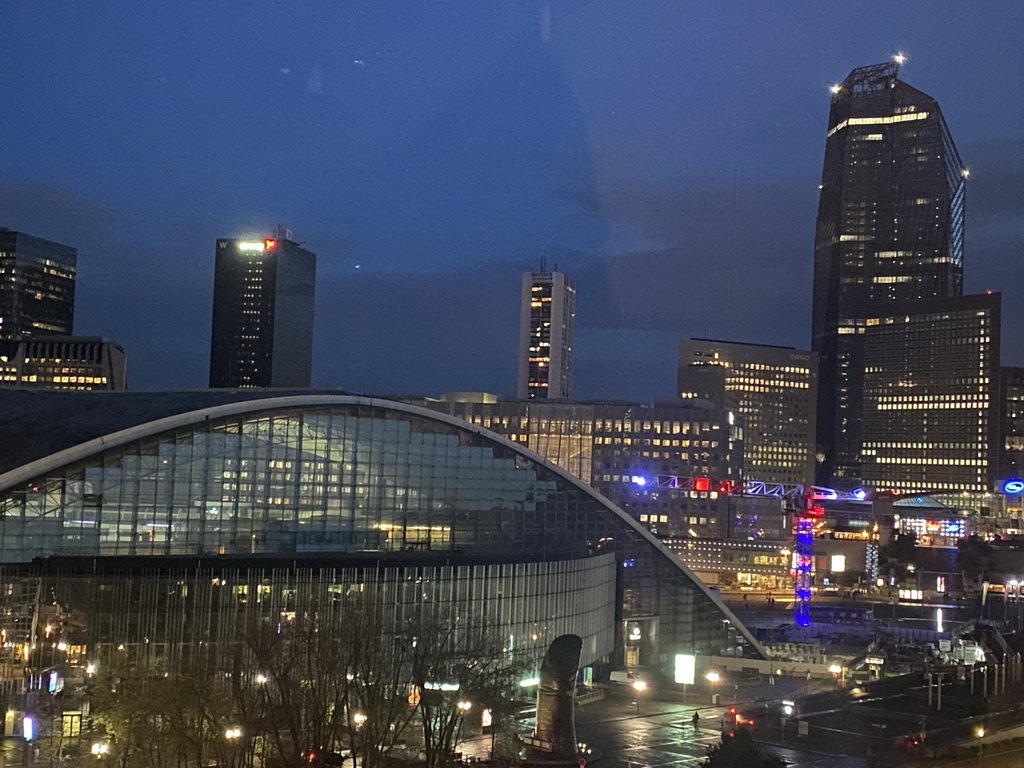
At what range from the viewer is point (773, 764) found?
4731cm

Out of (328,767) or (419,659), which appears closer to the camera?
(328,767)

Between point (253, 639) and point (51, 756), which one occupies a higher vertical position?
point (253, 639)

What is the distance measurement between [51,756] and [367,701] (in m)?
13.3

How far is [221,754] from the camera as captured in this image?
42812 mm

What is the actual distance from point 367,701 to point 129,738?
858 cm

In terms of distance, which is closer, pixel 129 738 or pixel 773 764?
pixel 129 738

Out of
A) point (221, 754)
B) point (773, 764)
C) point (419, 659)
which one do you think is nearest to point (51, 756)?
point (221, 754)

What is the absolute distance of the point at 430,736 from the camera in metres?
46.6

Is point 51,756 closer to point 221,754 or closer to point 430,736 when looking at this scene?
point 221,754

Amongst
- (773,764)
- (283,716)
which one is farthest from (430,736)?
(773,764)

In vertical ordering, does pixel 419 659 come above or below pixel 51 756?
above

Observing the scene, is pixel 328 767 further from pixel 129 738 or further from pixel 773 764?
pixel 773 764

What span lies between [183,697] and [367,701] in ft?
22.1

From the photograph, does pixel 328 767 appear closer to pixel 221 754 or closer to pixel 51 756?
pixel 221 754
